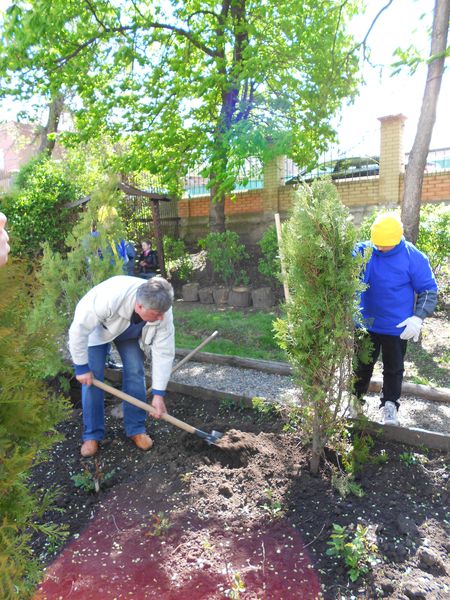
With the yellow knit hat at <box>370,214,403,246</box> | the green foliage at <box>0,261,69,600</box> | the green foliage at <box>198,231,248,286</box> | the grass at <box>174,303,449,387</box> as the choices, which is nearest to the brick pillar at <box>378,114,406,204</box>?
the green foliage at <box>198,231,248,286</box>

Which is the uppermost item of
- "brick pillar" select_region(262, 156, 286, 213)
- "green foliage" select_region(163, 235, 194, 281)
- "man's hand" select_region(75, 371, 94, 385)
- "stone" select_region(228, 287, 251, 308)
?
"brick pillar" select_region(262, 156, 286, 213)

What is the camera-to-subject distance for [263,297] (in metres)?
8.98

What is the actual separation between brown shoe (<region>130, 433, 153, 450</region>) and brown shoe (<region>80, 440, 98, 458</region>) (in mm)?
295

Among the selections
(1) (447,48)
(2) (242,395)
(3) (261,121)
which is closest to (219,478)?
(2) (242,395)

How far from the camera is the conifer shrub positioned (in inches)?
110

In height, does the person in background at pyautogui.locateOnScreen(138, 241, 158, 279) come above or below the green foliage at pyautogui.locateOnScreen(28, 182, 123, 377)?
below

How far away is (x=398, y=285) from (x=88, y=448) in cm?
266

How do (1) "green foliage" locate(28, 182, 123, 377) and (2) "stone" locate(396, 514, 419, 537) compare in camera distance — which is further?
(1) "green foliage" locate(28, 182, 123, 377)

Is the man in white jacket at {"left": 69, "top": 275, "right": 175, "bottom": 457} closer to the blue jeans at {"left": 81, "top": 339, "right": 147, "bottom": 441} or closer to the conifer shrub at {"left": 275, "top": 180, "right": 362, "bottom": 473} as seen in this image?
the blue jeans at {"left": 81, "top": 339, "right": 147, "bottom": 441}

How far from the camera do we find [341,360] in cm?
290

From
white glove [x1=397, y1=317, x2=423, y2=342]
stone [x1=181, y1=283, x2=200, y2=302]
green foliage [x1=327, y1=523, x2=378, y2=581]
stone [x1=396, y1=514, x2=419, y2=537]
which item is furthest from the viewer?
stone [x1=181, y1=283, x2=200, y2=302]

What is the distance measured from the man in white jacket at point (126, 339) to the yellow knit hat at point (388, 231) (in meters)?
1.61

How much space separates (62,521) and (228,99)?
9134 mm

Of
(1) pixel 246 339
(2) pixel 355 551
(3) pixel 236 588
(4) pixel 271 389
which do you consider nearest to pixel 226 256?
(1) pixel 246 339
